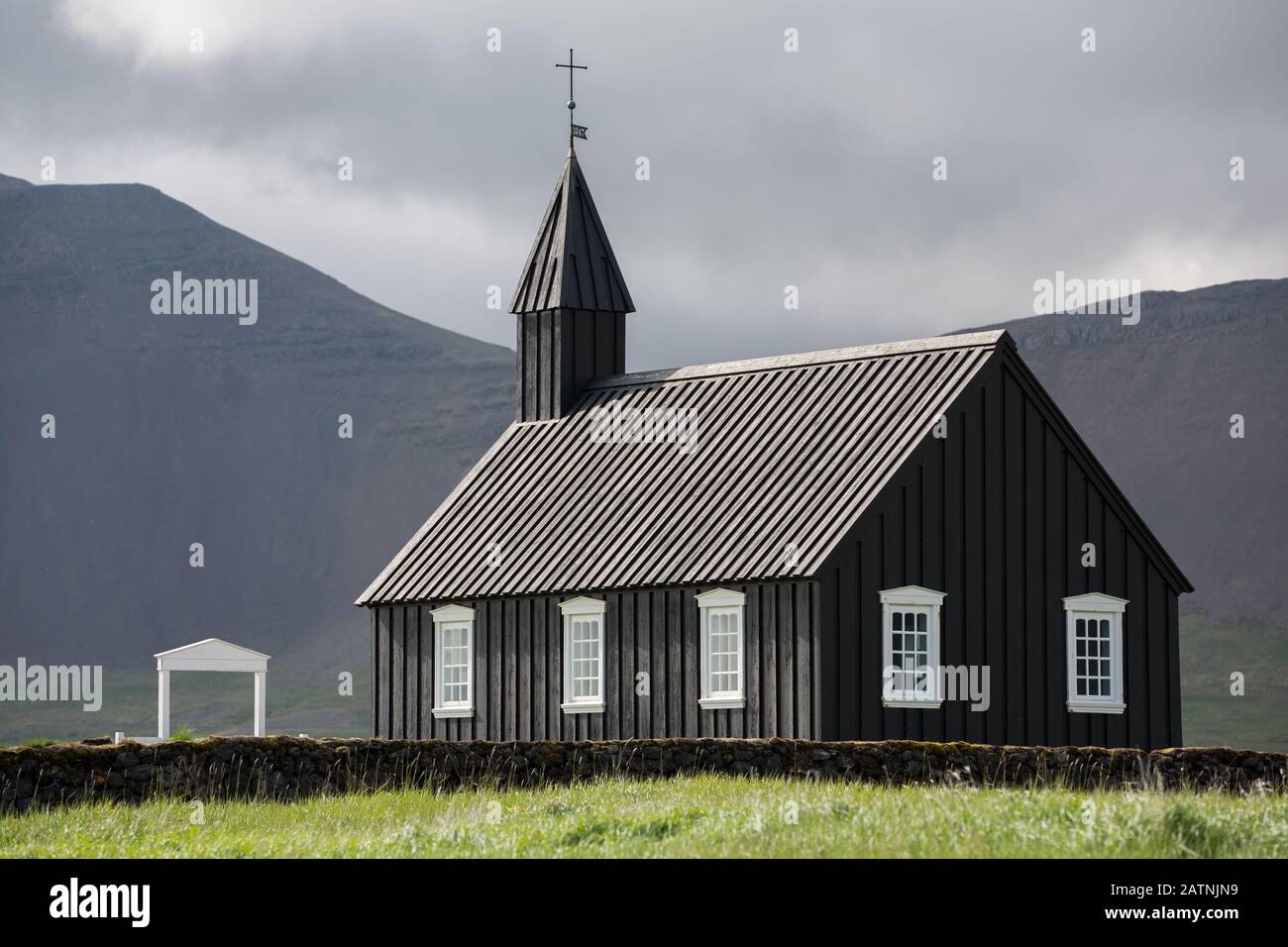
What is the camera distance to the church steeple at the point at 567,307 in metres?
42.2

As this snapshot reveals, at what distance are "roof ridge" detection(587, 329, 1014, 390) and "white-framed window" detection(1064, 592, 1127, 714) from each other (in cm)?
466

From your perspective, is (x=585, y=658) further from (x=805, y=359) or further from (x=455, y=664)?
(x=805, y=359)

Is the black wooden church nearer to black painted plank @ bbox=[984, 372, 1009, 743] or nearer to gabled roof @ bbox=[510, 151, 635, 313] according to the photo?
black painted plank @ bbox=[984, 372, 1009, 743]

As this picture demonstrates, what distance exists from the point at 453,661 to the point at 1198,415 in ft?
399

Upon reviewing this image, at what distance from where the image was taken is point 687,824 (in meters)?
19.5

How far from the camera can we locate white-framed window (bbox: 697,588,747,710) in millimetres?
32250

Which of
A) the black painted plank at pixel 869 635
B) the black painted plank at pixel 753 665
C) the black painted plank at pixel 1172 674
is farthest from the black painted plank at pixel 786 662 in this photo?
the black painted plank at pixel 1172 674

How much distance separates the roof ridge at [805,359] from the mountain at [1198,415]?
9998cm

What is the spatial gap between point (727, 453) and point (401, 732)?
8475 millimetres

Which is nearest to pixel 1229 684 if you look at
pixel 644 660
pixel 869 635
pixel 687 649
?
pixel 644 660

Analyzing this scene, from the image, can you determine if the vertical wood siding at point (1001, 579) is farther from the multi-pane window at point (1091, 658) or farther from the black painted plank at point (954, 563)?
the multi-pane window at point (1091, 658)

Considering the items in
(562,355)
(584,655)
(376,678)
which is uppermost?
(562,355)

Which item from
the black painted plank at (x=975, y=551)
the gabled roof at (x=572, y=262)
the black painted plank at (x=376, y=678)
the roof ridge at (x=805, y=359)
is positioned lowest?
the black painted plank at (x=376, y=678)
